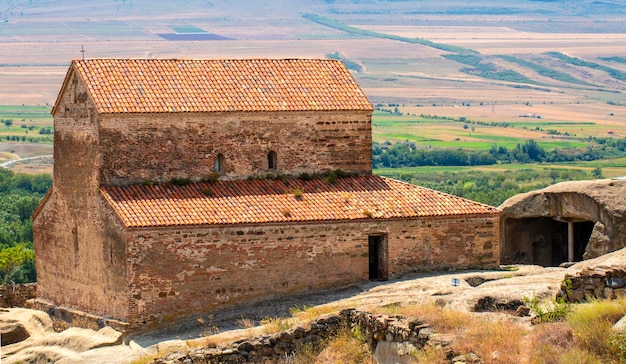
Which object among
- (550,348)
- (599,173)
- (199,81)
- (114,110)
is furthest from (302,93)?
(599,173)

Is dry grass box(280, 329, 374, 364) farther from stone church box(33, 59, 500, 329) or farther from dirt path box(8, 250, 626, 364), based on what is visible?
stone church box(33, 59, 500, 329)

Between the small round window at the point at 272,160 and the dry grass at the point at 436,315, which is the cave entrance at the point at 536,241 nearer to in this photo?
the small round window at the point at 272,160

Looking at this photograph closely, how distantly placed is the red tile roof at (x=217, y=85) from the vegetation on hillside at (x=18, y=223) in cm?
1350

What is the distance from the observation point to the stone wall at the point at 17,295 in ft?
106

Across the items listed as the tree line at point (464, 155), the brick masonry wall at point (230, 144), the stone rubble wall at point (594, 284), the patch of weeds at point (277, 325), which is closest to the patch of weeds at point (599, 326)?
the stone rubble wall at point (594, 284)

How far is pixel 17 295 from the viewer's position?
32.4 meters

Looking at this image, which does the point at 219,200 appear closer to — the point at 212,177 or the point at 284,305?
the point at 212,177

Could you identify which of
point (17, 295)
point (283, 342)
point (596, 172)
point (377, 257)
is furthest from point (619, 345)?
point (596, 172)

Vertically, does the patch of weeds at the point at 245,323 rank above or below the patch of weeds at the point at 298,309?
below

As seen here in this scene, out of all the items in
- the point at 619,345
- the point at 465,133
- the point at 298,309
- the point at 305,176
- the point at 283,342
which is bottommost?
the point at 465,133

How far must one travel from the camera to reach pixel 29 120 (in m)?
154

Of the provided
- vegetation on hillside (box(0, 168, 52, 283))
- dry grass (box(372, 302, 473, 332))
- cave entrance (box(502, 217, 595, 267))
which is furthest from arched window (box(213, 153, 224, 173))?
vegetation on hillside (box(0, 168, 52, 283))

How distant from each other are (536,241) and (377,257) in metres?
4.96

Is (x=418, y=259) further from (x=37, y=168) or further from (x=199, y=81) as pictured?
(x=37, y=168)
